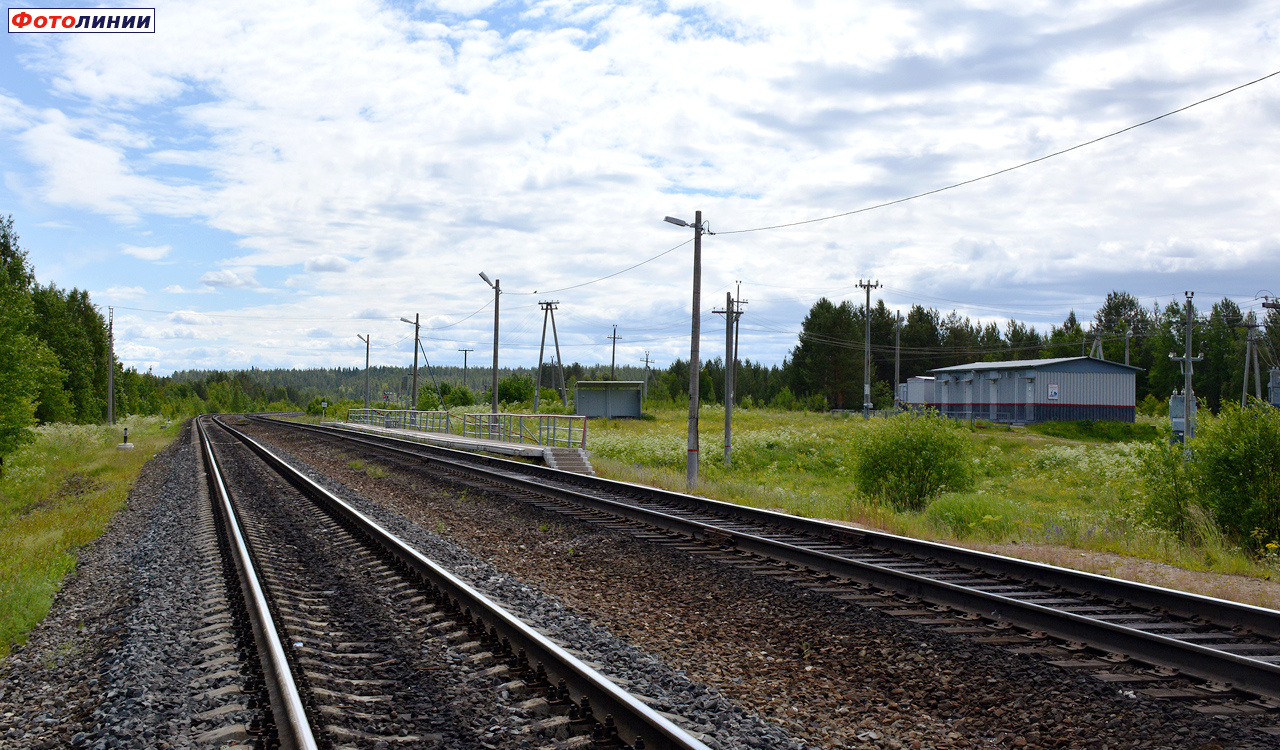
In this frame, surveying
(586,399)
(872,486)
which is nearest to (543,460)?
(872,486)

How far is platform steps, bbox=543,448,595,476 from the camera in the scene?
22.8m

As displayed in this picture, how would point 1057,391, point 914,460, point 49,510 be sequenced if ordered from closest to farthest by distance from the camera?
1. point 914,460
2. point 49,510
3. point 1057,391

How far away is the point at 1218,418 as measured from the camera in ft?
40.3

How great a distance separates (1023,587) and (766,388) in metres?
132

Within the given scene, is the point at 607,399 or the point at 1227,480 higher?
the point at 607,399

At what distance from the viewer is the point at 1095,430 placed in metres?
50.8

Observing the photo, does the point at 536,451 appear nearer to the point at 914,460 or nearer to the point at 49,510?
the point at 914,460

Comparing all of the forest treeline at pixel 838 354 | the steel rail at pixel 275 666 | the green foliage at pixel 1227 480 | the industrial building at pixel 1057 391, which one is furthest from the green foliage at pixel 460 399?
the green foliage at pixel 1227 480

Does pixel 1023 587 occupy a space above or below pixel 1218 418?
below

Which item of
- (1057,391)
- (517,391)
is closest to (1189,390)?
(1057,391)

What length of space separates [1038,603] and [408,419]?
42.9 m

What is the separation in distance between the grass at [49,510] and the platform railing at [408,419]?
40.1 ft

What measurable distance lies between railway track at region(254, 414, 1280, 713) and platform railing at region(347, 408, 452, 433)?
28.5 m

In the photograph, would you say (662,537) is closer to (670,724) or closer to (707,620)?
(707,620)
